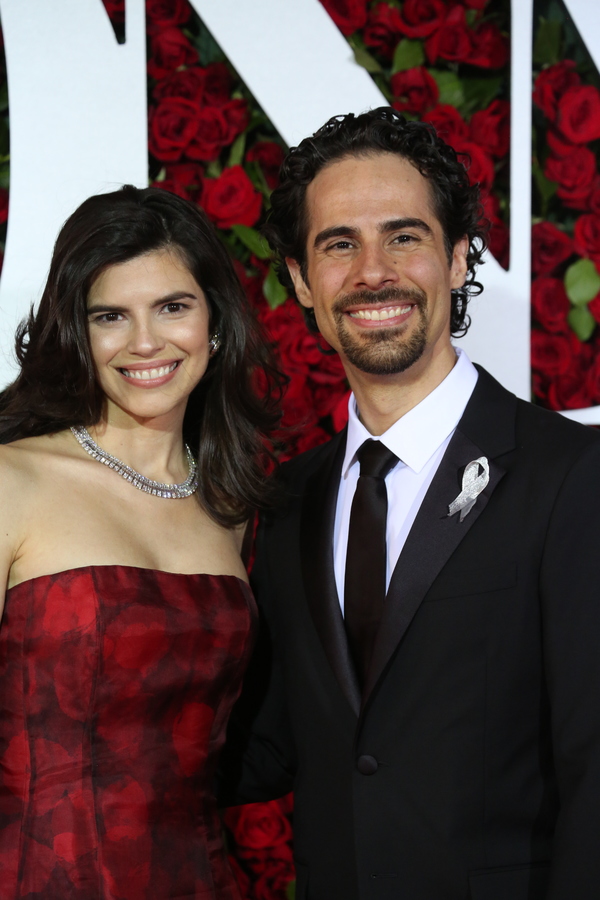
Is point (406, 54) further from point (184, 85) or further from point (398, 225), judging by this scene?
point (398, 225)

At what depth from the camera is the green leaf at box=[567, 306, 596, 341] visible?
2801 mm

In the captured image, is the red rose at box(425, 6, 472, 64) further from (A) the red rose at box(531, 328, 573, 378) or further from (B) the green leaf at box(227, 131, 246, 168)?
(A) the red rose at box(531, 328, 573, 378)

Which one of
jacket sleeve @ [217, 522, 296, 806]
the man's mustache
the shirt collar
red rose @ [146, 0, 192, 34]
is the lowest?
jacket sleeve @ [217, 522, 296, 806]

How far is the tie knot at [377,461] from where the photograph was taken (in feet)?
6.61

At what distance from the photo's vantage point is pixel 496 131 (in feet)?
9.22

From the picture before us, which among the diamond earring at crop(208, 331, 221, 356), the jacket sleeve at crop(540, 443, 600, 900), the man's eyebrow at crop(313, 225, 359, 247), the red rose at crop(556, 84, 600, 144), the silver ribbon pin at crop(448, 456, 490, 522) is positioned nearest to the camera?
the jacket sleeve at crop(540, 443, 600, 900)

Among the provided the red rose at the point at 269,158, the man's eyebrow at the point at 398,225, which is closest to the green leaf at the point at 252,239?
the red rose at the point at 269,158

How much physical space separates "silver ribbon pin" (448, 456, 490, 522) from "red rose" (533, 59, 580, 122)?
53.8 inches

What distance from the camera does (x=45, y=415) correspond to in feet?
7.34

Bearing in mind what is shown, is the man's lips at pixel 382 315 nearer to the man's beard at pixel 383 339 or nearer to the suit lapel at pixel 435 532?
the man's beard at pixel 383 339

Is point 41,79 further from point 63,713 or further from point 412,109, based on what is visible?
point 63,713

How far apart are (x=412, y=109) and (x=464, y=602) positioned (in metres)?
1.62

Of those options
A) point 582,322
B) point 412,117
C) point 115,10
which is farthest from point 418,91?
point 115,10

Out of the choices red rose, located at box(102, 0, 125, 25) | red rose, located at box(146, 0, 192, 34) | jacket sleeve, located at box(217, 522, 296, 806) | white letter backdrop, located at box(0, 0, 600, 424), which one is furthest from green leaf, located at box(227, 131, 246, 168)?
jacket sleeve, located at box(217, 522, 296, 806)
